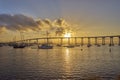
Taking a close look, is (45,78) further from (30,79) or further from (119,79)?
(119,79)

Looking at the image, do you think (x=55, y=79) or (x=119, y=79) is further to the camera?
(x=55, y=79)

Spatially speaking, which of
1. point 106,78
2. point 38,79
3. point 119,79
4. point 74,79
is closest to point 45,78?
point 38,79

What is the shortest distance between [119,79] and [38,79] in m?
14.4

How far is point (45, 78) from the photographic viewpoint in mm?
42531

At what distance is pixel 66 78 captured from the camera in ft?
141

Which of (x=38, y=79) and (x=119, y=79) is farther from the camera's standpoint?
(x=38, y=79)

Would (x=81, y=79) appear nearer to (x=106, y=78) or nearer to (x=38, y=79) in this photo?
(x=106, y=78)

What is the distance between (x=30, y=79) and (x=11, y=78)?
3.24 m

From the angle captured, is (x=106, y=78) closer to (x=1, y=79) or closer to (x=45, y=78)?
(x=45, y=78)

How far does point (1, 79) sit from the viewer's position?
40.4 metres

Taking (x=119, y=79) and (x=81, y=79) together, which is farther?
(x=81, y=79)

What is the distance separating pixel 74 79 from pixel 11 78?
10514 mm

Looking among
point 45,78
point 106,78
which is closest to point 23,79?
point 45,78

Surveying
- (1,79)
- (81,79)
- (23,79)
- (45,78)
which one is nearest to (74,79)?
(81,79)
